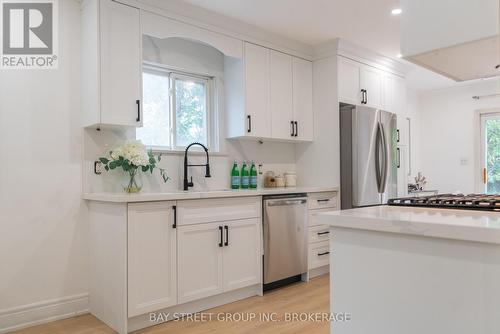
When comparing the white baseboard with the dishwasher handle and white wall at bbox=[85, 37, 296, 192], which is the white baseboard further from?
the dishwasher handle

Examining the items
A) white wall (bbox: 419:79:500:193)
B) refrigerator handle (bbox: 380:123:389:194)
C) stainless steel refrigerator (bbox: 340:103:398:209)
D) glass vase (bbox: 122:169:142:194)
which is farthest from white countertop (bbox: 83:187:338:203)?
white wall (bbox: 419:79:500:193)

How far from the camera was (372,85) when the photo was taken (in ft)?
14.6

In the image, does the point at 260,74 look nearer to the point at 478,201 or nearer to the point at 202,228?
the point at 202,228

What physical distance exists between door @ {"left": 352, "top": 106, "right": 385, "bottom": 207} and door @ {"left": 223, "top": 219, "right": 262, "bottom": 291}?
1365mm

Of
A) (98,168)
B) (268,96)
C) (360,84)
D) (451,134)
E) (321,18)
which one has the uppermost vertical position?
(321,18)

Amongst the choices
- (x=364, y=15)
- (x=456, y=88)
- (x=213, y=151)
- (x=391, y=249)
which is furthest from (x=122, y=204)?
(x=456, y=88)

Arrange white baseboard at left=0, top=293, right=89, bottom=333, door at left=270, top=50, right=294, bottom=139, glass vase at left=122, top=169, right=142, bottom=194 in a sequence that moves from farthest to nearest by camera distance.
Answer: door at left=270, top=50, right=294, bottom=139, glass vase at left=122, top=169, right=142, bottom=194, white baseboard at left=0, top=293, right=89, bottom=333

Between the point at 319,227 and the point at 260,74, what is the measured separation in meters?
1.68

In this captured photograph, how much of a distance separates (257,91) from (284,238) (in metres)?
1.47

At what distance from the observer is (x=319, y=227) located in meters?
3.72

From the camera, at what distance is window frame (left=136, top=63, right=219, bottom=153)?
3.27 m

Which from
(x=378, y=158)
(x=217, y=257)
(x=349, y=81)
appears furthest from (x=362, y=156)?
(x=217, y=257)

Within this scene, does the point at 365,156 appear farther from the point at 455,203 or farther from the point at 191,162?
the point at 455,203
